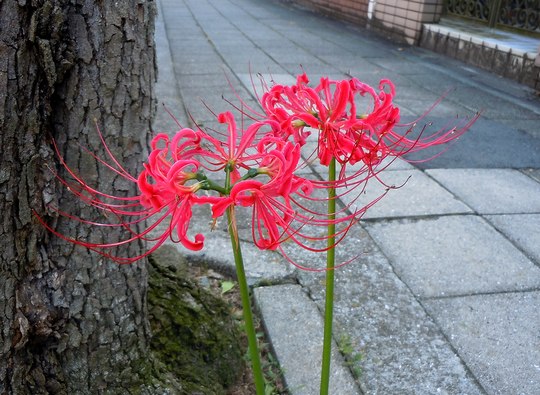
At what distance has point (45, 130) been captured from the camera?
1.66m

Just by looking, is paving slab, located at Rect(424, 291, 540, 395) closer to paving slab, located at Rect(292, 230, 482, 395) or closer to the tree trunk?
paving slab, located at Rect(292, 230, 482, 395)

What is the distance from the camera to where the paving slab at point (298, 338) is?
2375 mm

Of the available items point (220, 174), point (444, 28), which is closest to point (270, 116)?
point (220, 174)

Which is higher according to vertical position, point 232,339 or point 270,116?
point 270,116

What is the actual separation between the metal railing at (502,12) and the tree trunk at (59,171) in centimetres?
784

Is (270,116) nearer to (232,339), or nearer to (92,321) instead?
(92,321)

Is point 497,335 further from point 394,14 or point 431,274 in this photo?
point 394,14

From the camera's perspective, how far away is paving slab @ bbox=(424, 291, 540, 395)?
8.17 feet

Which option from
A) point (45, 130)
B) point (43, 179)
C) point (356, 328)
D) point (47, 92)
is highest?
point (47, 92)

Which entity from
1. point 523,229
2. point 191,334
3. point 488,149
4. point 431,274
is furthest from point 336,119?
point 488,149

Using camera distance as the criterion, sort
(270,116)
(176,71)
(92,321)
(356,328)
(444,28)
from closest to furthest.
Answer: (270,116), (92,321), (356,328), (176,71), (444,28)

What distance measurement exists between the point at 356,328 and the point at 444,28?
7.69m

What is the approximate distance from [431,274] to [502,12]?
22.7ft

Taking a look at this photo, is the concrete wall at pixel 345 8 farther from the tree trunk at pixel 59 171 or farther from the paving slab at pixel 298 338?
the tree trunk at pixel 59 171
